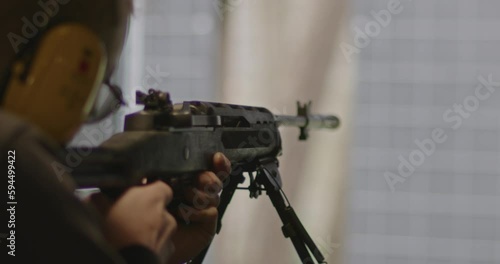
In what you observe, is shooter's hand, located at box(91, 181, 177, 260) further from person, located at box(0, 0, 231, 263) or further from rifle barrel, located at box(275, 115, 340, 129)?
rifle barrel, located at box(275, 115, 340, 129)

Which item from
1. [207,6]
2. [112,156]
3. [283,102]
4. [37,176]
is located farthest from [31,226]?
[207,6]

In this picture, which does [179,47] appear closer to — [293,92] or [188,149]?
[293,92]

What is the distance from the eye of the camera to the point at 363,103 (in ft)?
6.45

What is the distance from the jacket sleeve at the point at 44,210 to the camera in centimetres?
45

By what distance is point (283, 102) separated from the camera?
1.88m

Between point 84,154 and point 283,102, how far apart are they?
133 cm

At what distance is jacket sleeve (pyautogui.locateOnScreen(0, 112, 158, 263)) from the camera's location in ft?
1.49

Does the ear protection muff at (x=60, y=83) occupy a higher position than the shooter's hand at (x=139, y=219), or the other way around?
the ear protection muff at (x=60, y=83)

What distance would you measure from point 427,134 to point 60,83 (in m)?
1.59

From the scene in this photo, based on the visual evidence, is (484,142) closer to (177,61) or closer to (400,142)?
(400,142)

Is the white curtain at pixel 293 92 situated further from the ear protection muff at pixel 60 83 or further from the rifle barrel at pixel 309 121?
the ear protection muff at pixel 60 83

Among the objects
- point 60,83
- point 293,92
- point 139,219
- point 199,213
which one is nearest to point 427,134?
point 293,92

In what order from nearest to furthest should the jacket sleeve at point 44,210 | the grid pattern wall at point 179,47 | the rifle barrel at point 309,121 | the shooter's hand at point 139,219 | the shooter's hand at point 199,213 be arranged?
the jacket sleeve at point 44,210
the shooter's hand at point 139,219
the shooter's hand at point 199,213
the rifle barrel at point 309,121
the grid pattern wall at point 179,47

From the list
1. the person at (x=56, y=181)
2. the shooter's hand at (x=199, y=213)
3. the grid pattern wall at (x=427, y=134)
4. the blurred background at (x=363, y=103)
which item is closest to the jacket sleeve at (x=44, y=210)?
the person at (x=56, y=181)
